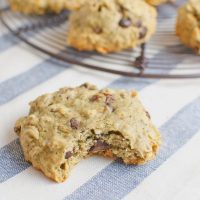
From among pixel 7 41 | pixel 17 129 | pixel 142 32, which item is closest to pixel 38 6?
pixel 7 41

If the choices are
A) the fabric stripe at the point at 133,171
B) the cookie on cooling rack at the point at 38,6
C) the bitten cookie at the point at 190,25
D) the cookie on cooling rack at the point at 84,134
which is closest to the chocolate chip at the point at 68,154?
the cookie on cooling rack at the point at 84,134

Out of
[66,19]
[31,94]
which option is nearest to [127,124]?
[31,94]

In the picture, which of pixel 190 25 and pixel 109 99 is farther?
pixel 190 25

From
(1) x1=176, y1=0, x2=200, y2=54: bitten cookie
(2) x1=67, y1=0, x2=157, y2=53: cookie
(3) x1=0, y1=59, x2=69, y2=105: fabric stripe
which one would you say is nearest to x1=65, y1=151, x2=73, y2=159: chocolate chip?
(3) x1=0, y1=59, x2=69, y2=105: fabric stripe

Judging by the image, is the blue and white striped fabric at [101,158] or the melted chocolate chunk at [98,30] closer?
the blue and white striped fabric at [101,158]

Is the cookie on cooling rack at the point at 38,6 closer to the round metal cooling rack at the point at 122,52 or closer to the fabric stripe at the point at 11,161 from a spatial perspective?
the round metal cooling rack at the point at 122,52

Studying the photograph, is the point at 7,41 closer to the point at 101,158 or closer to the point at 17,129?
the point at 17,129

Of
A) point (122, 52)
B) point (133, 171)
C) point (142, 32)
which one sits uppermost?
point (142, 32)
